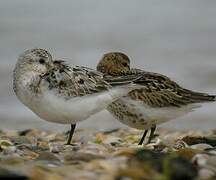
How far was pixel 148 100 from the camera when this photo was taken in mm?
7465

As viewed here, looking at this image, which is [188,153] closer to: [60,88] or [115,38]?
[60,88]

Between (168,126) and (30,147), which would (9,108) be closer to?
(168,126)

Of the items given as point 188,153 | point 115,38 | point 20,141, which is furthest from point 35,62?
point 115,38

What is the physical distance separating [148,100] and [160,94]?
0.71ft

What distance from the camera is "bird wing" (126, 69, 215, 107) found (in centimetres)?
746

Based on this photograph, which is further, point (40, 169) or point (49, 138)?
point (49, 138)

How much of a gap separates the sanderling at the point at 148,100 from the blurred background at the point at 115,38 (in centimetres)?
239

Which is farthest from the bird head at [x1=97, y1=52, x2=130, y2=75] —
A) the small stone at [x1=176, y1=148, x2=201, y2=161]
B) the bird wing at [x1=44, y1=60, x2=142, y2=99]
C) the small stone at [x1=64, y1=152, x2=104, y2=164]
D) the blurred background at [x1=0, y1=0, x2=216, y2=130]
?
the small stone at [x1=64, y1=152, x2=104, y2=164]

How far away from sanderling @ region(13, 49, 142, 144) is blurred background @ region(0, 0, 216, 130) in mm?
3361

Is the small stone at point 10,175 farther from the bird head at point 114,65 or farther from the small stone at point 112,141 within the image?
the bird head at point 114,65

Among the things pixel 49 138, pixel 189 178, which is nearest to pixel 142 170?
pixel 189 178

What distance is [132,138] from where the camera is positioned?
8.48 m

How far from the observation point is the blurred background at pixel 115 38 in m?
11.0

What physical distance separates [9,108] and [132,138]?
3.14 meters
